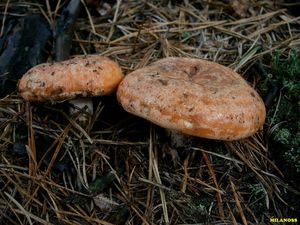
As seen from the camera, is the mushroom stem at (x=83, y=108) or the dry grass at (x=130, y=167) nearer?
the dry grass at (x=130, y=167)

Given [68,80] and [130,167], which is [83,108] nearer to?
[68,80]

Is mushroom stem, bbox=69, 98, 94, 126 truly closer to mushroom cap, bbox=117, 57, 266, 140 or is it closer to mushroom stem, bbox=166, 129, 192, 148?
mushroom cap, bbox=117, 57, 266, 140

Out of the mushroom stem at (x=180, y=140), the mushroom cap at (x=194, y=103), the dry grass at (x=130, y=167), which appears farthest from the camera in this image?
the mushroom stem at (x=180, y=140)

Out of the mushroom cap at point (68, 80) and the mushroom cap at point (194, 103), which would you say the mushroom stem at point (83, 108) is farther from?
the mushroom cap at point (194, 103)

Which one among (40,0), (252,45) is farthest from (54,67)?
(252,45)

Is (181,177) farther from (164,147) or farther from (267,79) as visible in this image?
(267,79)

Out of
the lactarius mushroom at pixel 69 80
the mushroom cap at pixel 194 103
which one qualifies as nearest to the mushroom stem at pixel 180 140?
the mushroom cap at pixel 194 103

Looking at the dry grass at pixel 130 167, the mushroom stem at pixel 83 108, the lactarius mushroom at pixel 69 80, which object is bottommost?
the dry grass at pixel 130 167
